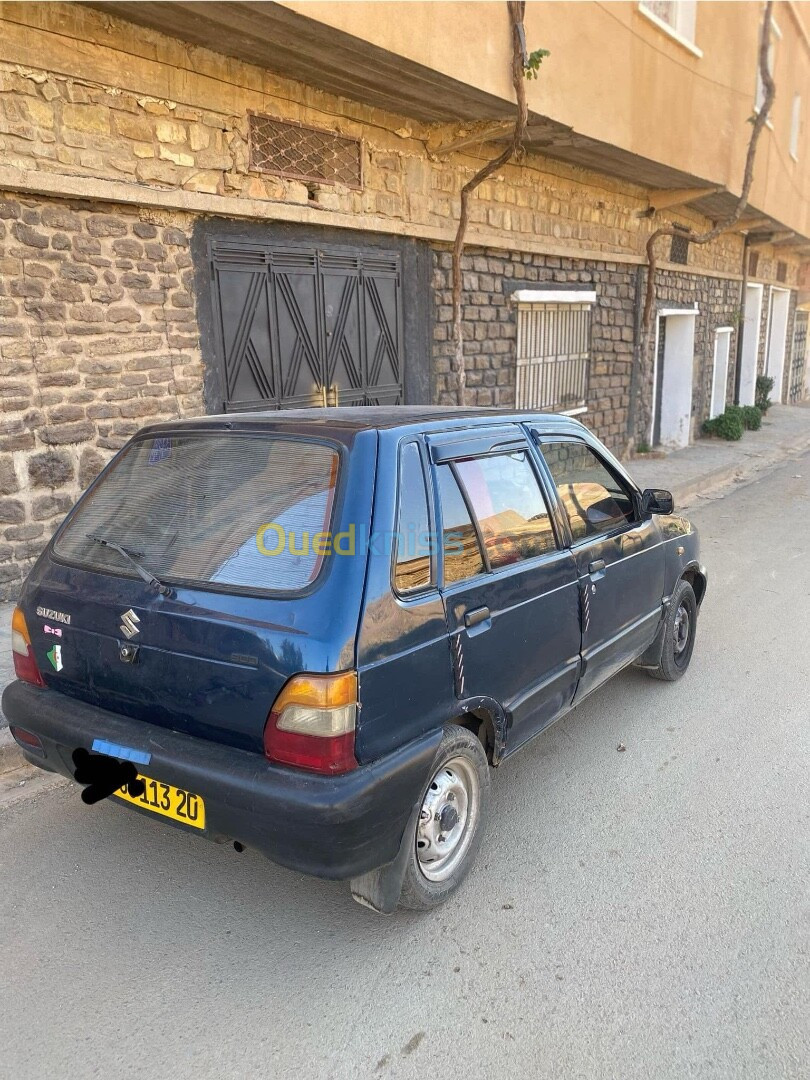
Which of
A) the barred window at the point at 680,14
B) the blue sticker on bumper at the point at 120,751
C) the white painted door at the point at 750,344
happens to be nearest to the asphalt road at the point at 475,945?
the blue sticker on bumper at the point at 120,751

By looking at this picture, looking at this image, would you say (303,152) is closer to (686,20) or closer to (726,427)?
(686,20)

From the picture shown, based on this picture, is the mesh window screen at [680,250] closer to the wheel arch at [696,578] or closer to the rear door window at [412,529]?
the wheel arch at [696,578]

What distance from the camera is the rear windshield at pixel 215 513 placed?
2.38 metres

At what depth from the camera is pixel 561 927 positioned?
2.57 metres

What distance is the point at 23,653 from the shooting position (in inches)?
112

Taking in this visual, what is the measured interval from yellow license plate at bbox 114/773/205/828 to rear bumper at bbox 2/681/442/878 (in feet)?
0.09

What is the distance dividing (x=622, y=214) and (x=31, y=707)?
37.4 feet

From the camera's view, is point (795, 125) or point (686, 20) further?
point (795, 125)

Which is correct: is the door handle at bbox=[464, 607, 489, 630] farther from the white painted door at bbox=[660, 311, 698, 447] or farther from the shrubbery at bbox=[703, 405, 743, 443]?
the shrubbery at bbox=[703, 405, 743, 443]

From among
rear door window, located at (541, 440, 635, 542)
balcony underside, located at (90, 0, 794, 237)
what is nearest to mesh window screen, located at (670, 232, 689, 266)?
balcony underside, located at (90, 0, 794, 237)

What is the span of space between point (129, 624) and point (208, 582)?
31 cm

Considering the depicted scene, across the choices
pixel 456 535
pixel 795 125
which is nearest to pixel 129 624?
pixel 456 535

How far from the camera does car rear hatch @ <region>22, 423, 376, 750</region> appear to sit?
226cm

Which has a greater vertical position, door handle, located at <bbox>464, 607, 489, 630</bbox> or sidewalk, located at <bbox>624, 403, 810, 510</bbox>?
door handle, located at <bbox>464, 607, 489, 630</bbox>
